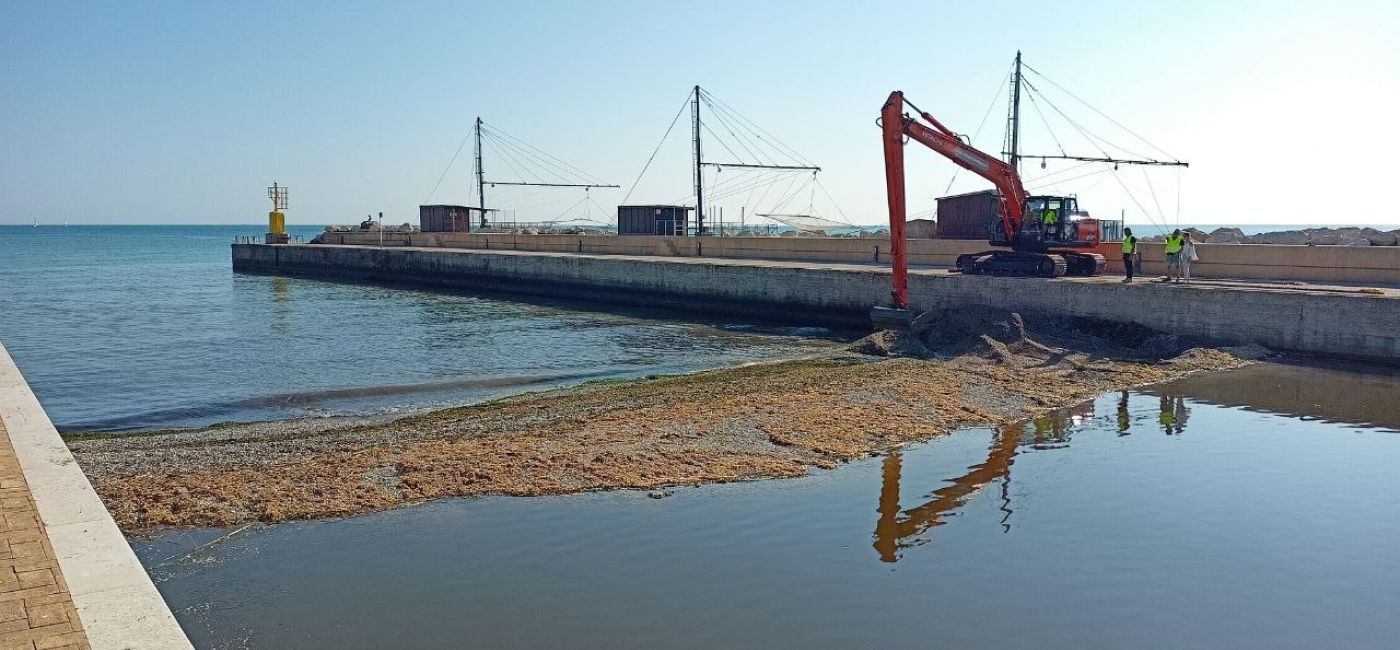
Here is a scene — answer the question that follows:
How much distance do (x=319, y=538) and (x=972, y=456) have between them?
284 inches

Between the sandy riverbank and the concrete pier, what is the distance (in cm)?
302

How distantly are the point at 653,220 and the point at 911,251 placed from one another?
64.5 feet

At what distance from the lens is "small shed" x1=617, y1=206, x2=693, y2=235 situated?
50406 mm

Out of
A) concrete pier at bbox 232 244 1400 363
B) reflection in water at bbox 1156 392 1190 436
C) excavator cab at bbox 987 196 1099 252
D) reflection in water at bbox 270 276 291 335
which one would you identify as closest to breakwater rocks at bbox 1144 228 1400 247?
excavator cab at bbox 987 196 1099 252

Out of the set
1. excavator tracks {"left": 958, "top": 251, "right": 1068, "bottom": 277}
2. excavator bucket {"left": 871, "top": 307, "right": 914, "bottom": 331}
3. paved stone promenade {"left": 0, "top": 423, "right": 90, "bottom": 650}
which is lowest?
paved stone promenade {"left": 0, "top": 423, "right": 90, "bottom": 650}

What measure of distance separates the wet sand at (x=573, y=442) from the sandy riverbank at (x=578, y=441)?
26 mm

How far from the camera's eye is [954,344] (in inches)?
797

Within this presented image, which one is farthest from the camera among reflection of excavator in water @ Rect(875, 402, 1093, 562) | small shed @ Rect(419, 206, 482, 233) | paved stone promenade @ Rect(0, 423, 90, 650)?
small shed @ Rect(419, 206, 482, 233)

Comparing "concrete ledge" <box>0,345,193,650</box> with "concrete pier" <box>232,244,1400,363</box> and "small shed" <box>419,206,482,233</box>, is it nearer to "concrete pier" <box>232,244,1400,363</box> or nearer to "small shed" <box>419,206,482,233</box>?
"concrete pier" <box>232,244,1400,363</box>

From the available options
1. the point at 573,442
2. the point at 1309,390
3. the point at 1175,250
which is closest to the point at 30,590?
the point at 573,442

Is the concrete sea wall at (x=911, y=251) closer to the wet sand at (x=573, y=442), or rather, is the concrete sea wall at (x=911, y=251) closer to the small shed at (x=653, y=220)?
the small shed at (x=653, y=220)

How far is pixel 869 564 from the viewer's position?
8320 mm

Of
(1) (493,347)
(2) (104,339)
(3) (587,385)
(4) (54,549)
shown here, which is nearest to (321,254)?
(2) (104,339)

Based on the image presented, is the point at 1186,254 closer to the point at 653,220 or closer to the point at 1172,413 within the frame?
the point at 1172,413
